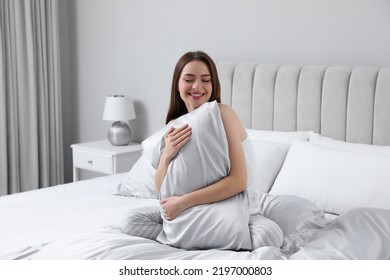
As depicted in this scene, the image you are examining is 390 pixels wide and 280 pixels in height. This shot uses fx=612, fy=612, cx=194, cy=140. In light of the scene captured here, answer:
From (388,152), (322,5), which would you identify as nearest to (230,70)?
(322,5)

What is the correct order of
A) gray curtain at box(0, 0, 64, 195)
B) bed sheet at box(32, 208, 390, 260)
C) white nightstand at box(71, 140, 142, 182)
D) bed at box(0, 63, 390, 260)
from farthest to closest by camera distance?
gray curtain at box(0, 0, 64, 195)
white nightstand at box(71, 140, 142, 182)
bed at box(0, 63, 390, 260)
bed sheet at box(32, 208, 390, 260)

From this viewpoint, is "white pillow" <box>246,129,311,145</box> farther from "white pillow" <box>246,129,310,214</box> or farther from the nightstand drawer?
the nightstand drawer

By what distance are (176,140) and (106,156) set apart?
2181 millimetres

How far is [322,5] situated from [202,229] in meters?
1.81

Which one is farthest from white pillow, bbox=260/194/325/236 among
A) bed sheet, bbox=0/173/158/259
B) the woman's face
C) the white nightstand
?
the white nightstand

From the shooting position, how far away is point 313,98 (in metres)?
3.23

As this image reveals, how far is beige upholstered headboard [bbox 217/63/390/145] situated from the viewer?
3.01 metres

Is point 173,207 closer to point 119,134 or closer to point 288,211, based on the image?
point 288,211

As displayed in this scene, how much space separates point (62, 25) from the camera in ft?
16.0

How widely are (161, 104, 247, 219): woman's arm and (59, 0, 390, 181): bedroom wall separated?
1369mm

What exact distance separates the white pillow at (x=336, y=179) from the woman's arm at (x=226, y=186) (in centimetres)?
73

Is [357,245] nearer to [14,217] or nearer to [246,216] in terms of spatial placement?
[246,216]

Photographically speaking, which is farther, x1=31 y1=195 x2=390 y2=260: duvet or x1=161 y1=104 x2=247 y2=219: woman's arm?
x1=161 y1=104 x2=247 y2=219: woman's arm

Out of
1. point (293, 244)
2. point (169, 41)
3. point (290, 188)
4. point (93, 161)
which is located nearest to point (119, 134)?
point (93, 161)
